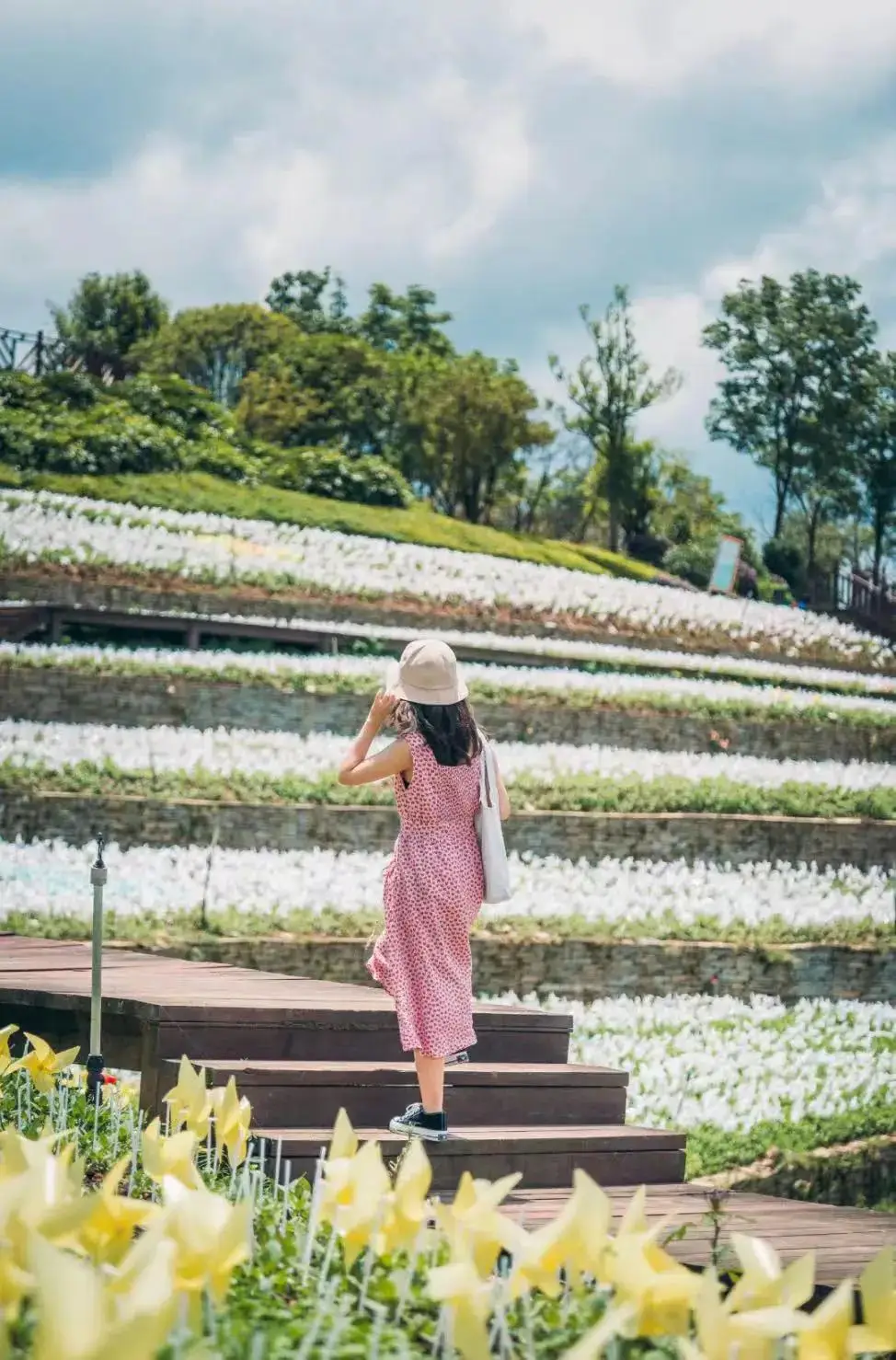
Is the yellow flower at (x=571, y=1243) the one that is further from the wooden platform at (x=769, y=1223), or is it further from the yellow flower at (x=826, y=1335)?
the wooden platform at (x=769, y=1223)

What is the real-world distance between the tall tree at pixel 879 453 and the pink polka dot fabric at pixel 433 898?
3725 cm

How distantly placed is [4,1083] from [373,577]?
16.5 metres

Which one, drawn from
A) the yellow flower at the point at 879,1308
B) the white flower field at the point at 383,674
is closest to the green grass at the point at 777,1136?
the yellow flower at the point at 879,1308

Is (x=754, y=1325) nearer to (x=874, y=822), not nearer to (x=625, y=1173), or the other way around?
(x=625, y=1173)

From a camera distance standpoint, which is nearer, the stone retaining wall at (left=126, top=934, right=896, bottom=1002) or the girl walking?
the girl walking

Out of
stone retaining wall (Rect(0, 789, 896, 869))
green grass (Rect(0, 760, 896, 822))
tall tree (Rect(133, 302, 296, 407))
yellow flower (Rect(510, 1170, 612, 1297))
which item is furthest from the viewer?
tall tree (Rect(133, 302, 296, 407))

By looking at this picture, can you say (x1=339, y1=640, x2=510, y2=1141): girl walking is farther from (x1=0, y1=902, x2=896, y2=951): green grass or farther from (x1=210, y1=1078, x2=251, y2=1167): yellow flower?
(x1=0, y1=902, x2=896, y2=951): green grass

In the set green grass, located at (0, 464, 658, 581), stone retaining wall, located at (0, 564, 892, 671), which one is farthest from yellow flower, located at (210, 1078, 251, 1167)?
green grass, located at (0, 464, 658, 581)

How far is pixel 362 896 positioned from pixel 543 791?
2.55 meters

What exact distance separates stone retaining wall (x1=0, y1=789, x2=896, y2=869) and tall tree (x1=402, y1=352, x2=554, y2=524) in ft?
93.7

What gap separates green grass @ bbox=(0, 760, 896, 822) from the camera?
1219 cm

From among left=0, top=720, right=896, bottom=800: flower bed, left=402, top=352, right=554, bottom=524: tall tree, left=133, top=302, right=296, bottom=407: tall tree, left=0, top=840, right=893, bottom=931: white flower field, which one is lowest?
left=0, top=840, right=893, bottom=931: white flower field

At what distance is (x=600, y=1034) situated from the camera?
31.5 ft

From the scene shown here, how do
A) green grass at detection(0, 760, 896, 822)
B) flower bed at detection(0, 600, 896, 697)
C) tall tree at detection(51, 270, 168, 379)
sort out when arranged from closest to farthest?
green grass at detection(0, 760, 896, 822), flower bed at detection(0, 600, 896, 697), tall tree at detection(51, 270, 168, 379)
